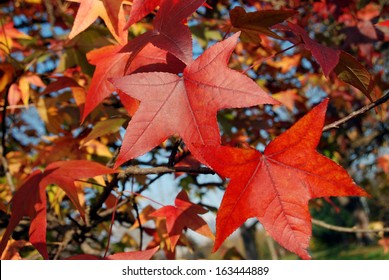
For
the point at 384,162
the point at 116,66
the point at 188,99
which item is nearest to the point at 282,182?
the point at 188,99

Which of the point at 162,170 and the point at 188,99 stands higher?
the point at 188,99

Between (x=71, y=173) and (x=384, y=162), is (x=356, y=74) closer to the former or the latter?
(x=71, y=173)

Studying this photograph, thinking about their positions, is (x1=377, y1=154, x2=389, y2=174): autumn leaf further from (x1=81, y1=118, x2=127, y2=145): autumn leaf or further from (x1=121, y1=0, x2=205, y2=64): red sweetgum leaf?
(x1=121, y1=0, x2=205, y2=64): red sweetgum leaf

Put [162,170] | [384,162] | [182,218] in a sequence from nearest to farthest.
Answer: [162,170]
[182,218]
[384,162]

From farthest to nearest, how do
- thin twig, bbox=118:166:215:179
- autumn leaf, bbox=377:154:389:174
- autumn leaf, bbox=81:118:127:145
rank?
autumn leaf, bbox=377:154:389:174
autumn leaf, bbox=81:118:127:145
thin twig, bbox=118:166:215:179

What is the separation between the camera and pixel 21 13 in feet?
9.81

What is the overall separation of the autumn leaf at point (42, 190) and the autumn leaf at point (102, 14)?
302 mm

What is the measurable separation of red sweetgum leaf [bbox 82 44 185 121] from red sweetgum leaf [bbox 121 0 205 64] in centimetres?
5

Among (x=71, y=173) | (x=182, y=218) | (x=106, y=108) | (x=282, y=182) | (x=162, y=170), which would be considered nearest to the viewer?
(x=282, y=182)

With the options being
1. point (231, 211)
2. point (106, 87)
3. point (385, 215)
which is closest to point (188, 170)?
point (231, 211)

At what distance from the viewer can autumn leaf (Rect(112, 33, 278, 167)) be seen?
2.48 ft

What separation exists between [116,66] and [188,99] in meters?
0.27

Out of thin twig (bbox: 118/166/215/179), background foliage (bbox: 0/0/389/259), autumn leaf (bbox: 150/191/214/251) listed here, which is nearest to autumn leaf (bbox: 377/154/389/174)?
background foliage (bbox: 0/0/389/259)

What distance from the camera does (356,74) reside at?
917 millimetres
